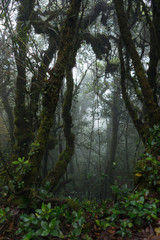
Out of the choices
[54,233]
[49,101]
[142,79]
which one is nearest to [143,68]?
[142,79]

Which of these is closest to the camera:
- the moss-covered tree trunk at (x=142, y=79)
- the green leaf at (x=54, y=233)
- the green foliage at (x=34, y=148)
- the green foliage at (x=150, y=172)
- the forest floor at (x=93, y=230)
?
the green leaf at (x=54, y=233)

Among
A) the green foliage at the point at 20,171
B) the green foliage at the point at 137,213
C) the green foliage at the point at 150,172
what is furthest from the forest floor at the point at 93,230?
the green foliage at the point at 150,172

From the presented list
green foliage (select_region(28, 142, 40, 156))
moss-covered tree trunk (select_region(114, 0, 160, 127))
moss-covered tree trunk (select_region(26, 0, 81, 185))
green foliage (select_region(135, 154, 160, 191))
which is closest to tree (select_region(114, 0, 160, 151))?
moss-covered tree trunk (select_region(114, 0, 160, 127))

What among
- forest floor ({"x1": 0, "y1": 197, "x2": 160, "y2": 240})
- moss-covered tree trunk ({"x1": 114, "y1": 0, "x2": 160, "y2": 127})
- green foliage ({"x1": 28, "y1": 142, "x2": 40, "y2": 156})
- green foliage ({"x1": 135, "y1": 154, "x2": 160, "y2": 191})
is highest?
moss-covered tree trunk ({"x1": 114, "y1": 0, "x2": 160, "y2": 127})

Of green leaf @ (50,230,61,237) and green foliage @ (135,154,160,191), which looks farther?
green foliage @ (135,154,160,191)

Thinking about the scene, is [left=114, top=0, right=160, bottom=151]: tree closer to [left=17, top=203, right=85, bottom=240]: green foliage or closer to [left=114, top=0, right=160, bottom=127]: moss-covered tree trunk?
[left=114, top=0, right=160, bottom=127]: moss-covered tree trunk

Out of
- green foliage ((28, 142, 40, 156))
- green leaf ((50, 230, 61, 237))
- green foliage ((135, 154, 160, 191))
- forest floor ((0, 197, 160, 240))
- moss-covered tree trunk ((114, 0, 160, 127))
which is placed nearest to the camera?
green leaf ((50, 230, 61, 237))

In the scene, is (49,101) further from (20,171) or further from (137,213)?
(137,213)

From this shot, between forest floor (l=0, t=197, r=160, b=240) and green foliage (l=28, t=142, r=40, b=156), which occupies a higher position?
green foliage (l=28, t=142, r=40, b=156)

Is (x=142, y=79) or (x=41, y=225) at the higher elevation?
(x=142, y=79)

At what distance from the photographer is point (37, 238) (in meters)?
1.60

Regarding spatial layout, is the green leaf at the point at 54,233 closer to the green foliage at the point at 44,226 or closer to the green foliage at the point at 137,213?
the green foliage at the point at 44,226

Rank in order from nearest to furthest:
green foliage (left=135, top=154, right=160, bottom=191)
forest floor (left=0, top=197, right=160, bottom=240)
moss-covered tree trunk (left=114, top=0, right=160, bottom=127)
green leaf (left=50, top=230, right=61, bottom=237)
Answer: green leaf (left=50, top=230, right=61, bottom=237) < forest floor (left=0, top=197, right=160, bottom=240) < green foliage (left=135, top=154, right=160, bottom=191) < moss-covered tree trunk (left=114, top=0, right=160, bottom=127)

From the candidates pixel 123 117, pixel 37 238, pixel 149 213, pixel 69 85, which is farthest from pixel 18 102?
pixel 123 117
